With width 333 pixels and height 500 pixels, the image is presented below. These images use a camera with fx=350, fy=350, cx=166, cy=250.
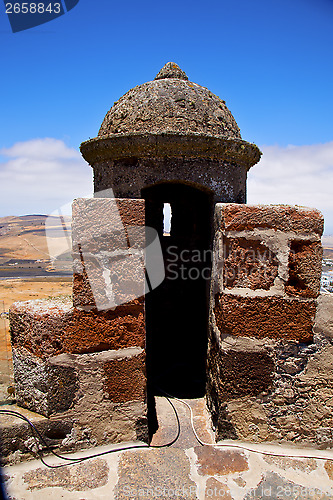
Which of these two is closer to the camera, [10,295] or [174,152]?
[174,152]

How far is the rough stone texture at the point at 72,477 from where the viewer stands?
1.96m

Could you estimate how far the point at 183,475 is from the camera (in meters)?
2.07

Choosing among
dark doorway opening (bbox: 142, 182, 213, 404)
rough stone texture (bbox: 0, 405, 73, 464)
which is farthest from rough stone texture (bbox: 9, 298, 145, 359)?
dark doorway opening (bbox: 142, 182, 213, 404)

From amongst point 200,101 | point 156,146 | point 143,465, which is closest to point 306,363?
point 143,465

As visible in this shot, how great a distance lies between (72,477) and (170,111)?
281 centimetres

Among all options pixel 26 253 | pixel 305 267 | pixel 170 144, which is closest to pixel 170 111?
pixel 170 144

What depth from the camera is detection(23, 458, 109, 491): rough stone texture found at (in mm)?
1955

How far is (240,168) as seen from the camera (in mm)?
3164

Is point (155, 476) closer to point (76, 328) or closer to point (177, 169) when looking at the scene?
point (76, 328)

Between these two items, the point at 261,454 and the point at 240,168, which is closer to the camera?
the point at 261,454

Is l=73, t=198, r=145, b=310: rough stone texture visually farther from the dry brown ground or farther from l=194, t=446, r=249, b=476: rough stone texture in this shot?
the dry brown ground

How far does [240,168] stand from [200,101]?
0.72m

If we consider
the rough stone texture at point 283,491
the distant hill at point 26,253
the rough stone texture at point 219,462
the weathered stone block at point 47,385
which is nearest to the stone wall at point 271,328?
the rough stone texture at point 219,462

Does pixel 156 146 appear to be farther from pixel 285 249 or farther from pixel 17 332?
pixel 17 332
